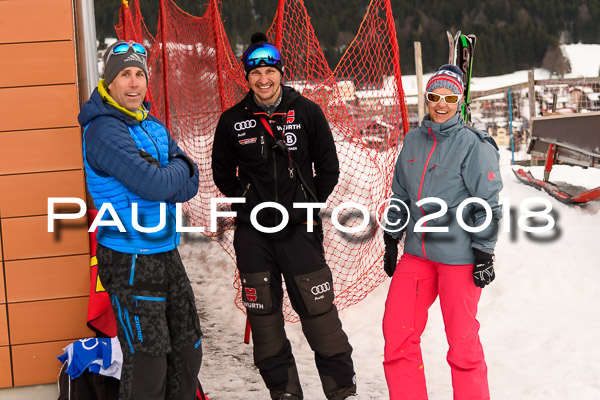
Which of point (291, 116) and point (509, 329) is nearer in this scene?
point (291, 116)

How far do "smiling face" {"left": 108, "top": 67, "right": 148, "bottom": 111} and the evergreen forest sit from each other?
39.4 metres

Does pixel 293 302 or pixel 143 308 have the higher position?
pixel 143 308

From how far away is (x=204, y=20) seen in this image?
4.95m

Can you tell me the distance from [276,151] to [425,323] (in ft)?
3.46

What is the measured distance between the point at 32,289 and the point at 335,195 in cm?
361

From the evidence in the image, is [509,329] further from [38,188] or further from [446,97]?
[38,188]

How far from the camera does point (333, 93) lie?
14.6 ft

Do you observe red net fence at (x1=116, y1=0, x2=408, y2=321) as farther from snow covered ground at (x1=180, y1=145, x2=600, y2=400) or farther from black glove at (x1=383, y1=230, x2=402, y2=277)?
black glove at (x1=383, y1=230, x2=402, y2=277)

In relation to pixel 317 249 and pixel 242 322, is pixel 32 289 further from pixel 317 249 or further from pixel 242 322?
pixel 242 322

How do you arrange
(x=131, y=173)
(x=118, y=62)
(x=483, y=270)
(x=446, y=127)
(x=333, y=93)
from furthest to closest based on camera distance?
1. (x=333, y=93)
2. (x=446, y=127)
3. (x=483, y=270)
4. (x=118, y=62)
5. (x=131, y=173)

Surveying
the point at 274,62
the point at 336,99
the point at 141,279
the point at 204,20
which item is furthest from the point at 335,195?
the point at 141,279

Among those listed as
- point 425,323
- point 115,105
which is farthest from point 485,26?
point 115,105

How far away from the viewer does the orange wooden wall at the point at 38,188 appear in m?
2.84

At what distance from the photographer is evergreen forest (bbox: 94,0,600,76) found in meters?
43.4
